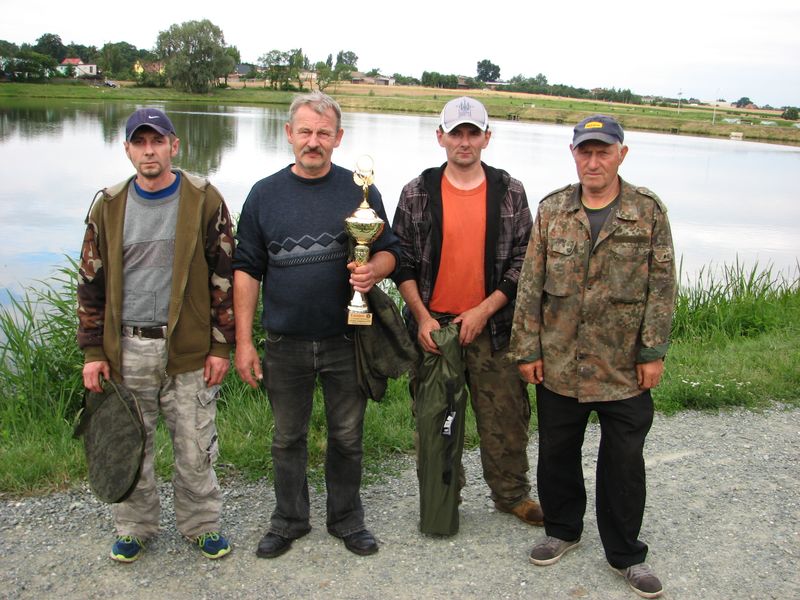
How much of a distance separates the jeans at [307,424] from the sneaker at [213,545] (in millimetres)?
230

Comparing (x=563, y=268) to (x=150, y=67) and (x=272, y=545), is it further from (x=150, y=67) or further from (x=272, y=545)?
(x=150, y=67)

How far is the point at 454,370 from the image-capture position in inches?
148

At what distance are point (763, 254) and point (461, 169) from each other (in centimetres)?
1191

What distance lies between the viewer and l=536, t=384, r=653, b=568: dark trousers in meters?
3.34

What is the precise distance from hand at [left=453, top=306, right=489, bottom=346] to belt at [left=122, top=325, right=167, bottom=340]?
1354mm

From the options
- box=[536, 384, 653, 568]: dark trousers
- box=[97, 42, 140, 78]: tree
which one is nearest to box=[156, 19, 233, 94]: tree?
box=[97, 42, 140, 78]: tree

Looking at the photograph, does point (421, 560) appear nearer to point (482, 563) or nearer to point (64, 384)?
point (482, 563)

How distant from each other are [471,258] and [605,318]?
0.74 metres

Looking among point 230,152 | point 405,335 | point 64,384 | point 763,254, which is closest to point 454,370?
point 405,335

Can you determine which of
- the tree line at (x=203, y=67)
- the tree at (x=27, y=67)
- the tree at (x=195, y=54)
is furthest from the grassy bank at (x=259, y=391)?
the tree at (x=27, y=67)

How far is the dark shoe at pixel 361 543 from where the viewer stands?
3.56m

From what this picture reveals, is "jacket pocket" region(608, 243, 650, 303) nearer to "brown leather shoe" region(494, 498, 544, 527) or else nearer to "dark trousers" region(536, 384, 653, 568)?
"dark trousers" region(536, 384, 653, 568)

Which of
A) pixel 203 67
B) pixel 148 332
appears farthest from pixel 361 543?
pixel 203 67

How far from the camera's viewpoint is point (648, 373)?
3.29 metres
